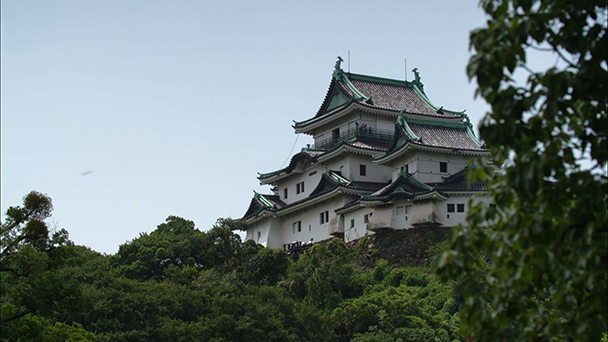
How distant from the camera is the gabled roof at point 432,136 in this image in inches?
1941

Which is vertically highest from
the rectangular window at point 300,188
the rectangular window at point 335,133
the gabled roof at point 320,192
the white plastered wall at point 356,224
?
the rectangular window at point 335,133

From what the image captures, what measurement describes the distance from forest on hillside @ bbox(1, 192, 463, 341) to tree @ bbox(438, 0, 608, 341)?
18.1 meters

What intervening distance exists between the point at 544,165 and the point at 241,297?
31.0 m

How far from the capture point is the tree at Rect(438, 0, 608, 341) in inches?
357

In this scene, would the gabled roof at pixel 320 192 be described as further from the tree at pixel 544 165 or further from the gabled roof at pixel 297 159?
the tree at pixel 544 165

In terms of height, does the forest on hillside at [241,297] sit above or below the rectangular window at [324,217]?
below

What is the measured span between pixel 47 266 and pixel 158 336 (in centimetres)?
1400

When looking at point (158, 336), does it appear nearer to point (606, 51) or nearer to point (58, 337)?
point (58, 337)

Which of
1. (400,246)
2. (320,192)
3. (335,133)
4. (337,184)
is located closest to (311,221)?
(320,192)

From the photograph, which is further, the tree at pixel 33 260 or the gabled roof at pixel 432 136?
the gabled roof at pixel 432 136

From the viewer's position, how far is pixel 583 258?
8.95 meters

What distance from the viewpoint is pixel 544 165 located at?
29.5 ft

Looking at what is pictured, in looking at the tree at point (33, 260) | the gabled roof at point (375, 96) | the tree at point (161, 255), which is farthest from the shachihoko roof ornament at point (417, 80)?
the tree at point (33, 260)

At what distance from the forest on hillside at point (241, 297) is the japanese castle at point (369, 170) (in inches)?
123
